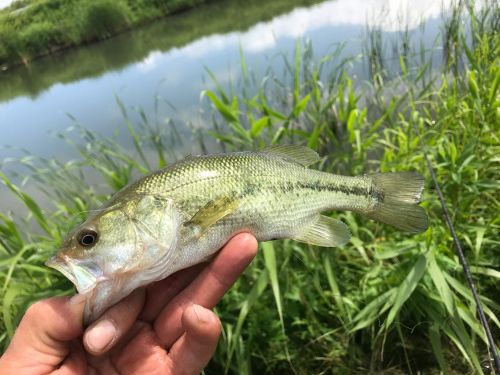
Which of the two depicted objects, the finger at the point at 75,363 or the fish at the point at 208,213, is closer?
the fish at the point at 208,213

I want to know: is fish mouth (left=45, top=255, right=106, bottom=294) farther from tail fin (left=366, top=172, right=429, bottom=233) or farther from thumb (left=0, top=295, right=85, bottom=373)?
tail fin (left=366, top=172, right=429, bottom=233)

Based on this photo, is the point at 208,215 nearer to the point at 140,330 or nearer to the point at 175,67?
the point at 140,330

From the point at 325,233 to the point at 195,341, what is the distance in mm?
843

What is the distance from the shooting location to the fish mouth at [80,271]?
148 centimetres

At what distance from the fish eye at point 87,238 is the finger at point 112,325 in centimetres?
31

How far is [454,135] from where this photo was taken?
390 centimetres

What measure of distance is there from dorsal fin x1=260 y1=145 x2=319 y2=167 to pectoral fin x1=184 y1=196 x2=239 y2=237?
0.50 m

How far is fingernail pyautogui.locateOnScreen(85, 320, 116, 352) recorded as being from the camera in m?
1.50

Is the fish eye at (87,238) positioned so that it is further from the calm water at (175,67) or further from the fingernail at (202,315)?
the calm water at (175,67)

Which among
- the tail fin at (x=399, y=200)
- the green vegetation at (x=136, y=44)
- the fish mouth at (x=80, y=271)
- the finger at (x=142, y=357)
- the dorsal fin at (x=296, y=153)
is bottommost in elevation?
the green vegetation at (x=136, y=44)

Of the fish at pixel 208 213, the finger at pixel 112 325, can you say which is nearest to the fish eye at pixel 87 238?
the fish at pixel 208 213

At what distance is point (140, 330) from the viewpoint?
6.24 feet

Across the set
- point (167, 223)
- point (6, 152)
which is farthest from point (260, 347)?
point (6, 152)

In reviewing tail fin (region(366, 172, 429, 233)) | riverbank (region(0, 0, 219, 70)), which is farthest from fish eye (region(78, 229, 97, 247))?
riverbank (region(0, 0, 219, 70))
